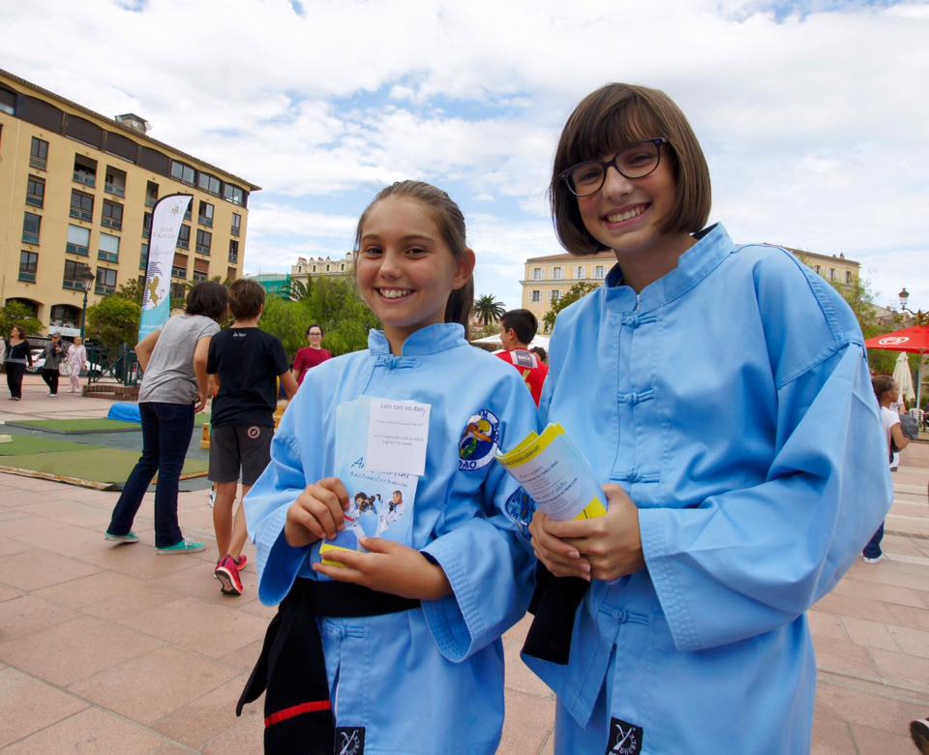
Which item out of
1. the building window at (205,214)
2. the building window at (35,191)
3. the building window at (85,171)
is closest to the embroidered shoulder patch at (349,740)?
the building window at (35,191)

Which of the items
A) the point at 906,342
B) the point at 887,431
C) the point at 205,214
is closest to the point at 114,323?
the point at 906,342

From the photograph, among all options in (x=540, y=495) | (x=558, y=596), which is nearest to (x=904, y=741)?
(x=558, y=596)

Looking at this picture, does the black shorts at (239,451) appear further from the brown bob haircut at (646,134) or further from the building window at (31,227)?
the building window at (31,227)

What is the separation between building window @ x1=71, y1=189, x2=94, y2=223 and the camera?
4342cm

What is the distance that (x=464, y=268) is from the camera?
1.63m

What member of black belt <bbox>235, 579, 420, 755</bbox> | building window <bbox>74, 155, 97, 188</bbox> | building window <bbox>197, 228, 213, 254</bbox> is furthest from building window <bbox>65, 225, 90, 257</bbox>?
black belt <bbox>235, 579, 420, 755</bbox>

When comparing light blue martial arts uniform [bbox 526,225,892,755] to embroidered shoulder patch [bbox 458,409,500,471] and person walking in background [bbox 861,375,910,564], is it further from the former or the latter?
person walking in background [bbox 861,375,910,564]

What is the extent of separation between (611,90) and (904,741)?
9.07 ft

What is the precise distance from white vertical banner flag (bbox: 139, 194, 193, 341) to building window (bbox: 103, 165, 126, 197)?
136 feet

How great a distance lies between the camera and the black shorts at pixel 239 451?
153 inches

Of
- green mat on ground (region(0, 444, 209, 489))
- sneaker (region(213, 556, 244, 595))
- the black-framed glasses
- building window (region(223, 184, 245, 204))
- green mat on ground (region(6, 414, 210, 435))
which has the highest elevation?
building window (region(223, 184, 245, 204))

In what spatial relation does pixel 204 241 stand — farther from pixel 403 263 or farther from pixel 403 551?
pixel 403 551

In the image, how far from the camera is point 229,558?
3.66m

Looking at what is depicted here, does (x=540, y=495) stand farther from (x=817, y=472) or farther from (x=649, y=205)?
(x=649, y=205)
